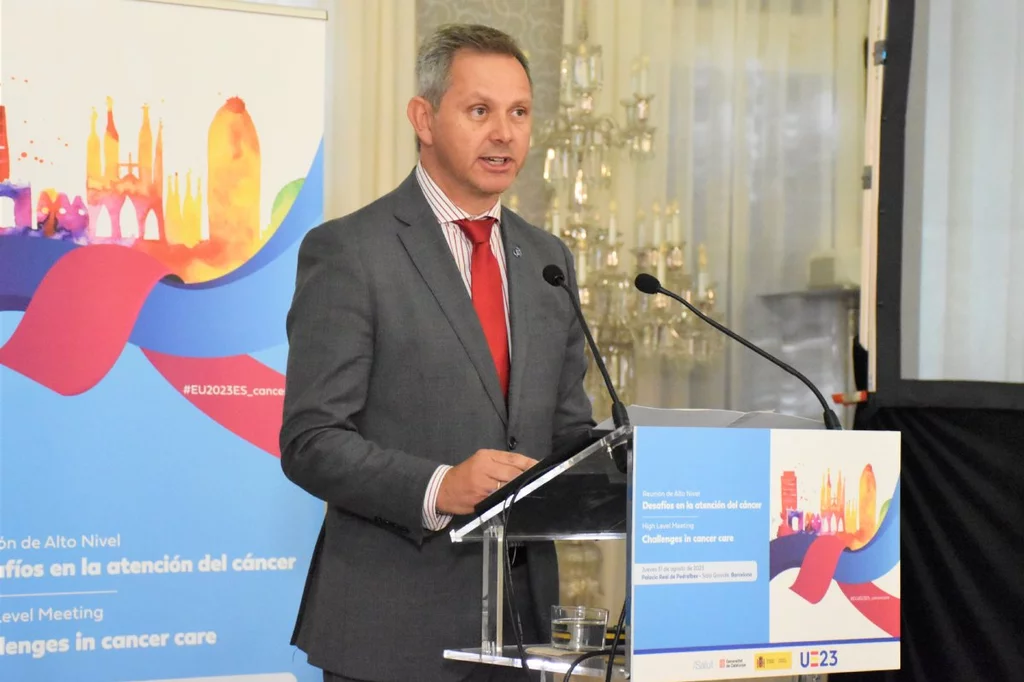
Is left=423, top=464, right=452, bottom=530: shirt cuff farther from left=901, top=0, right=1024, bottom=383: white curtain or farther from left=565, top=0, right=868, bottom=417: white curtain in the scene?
left=565, top=0, right=868, bottom=417: white curtain

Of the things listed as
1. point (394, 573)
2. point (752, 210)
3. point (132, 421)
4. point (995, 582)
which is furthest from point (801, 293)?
point (394, 573)

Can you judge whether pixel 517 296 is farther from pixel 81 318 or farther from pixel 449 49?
pixel 81 318

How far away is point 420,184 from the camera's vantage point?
216 centimetres

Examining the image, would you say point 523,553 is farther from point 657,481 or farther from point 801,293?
point 801,293

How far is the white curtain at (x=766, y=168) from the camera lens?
540cm

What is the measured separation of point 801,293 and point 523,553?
3716mm

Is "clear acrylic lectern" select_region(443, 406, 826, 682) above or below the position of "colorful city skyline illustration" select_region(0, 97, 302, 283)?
below

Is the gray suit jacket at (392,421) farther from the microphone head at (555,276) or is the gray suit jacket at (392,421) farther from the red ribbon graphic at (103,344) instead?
the red ribbon graphic at (103,344)

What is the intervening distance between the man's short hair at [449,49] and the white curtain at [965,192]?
1.97m

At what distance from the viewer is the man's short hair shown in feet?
6.95

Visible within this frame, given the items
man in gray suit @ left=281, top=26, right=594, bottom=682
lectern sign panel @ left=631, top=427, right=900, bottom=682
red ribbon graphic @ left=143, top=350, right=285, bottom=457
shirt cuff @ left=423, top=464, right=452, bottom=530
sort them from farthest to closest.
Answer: red ribbon graphic @ left=143, top=350, right=285, bottom=457, man in gray suit @ left=281, top=26, right=594, bottom=682, shirt cuff @ left=423, top=464, right=452, bottom=530, lectern sign panel @ left=631, top=427, right=900, bottom=682

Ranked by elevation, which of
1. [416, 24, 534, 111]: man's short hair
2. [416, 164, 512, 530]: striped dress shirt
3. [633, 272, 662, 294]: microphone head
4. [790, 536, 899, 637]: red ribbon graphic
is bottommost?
[790, 536, 899, 637]: red ribbon graphic

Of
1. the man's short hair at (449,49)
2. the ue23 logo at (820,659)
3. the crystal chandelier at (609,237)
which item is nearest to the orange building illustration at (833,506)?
the ue23 logo at (820,659)

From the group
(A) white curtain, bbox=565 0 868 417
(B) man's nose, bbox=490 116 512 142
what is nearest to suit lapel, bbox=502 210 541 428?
(B) man's nose, bbox=490 116 512 142
